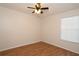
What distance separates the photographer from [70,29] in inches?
127

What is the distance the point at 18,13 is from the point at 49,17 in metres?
1.76

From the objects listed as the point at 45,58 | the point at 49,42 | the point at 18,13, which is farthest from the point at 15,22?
the point at 45,58

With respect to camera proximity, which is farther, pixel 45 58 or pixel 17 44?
pixel 17 44

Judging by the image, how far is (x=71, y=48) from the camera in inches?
127

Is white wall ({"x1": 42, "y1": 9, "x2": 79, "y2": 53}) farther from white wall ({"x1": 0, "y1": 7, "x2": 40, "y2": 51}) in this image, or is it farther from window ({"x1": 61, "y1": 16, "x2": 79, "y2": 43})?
white wall ({"x1": 0, "y1": 7, "x2": 40, "y2": 51})

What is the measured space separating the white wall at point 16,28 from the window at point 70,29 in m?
1.93

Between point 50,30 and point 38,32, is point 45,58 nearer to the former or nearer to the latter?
point 50,30

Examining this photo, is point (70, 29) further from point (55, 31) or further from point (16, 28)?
point (16, 28)

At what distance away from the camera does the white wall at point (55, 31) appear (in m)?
3.16

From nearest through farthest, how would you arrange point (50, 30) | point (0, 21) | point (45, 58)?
point (45, 58), point (0, 21), point (50, 30)

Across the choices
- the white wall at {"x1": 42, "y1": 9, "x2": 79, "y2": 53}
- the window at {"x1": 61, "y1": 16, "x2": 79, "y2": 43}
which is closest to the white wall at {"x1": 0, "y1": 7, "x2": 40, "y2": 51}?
the white wall at {"x1": 42, "y1": 9, "x2": 79, "y2": 53}

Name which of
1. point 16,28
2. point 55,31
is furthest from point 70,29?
point 16,28

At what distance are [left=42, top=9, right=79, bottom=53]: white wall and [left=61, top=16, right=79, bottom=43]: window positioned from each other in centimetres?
18

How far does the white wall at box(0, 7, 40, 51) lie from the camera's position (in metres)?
3.23
